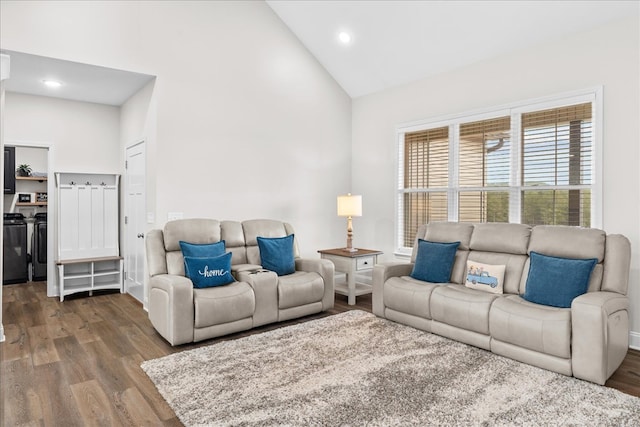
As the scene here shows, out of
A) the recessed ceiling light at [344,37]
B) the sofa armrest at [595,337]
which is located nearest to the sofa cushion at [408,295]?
the sofa armrest at [595,337]

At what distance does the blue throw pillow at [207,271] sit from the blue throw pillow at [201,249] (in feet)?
0.37

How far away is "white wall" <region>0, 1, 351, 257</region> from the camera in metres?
3.94

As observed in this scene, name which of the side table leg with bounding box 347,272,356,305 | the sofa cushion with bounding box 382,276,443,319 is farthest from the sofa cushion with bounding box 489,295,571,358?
the side table leg with bounding box 347,272,356,305

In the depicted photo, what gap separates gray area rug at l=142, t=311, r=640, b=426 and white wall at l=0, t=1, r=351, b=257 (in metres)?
2.09

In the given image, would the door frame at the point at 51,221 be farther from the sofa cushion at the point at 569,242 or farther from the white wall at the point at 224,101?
the sofa cushion at the point at 569,242

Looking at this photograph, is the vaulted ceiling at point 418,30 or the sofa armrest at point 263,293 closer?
the vaulted ceiling at point 418,30

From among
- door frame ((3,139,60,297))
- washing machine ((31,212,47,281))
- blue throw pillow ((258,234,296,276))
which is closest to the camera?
blue throw pillow ((258,234,296,276))

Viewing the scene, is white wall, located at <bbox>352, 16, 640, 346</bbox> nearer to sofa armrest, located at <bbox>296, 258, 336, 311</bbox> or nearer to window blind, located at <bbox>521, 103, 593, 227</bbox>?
window blind, located at <bbox>521, 103, 593, 227</bbox>

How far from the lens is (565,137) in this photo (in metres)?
3.91

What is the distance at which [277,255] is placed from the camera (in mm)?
4387

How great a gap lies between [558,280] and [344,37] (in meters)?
3.73

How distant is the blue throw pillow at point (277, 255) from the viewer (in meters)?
4.37

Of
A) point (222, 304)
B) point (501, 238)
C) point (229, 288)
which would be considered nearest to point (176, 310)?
point (222, 304)

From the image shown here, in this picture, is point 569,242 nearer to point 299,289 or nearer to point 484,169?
point 484,169
